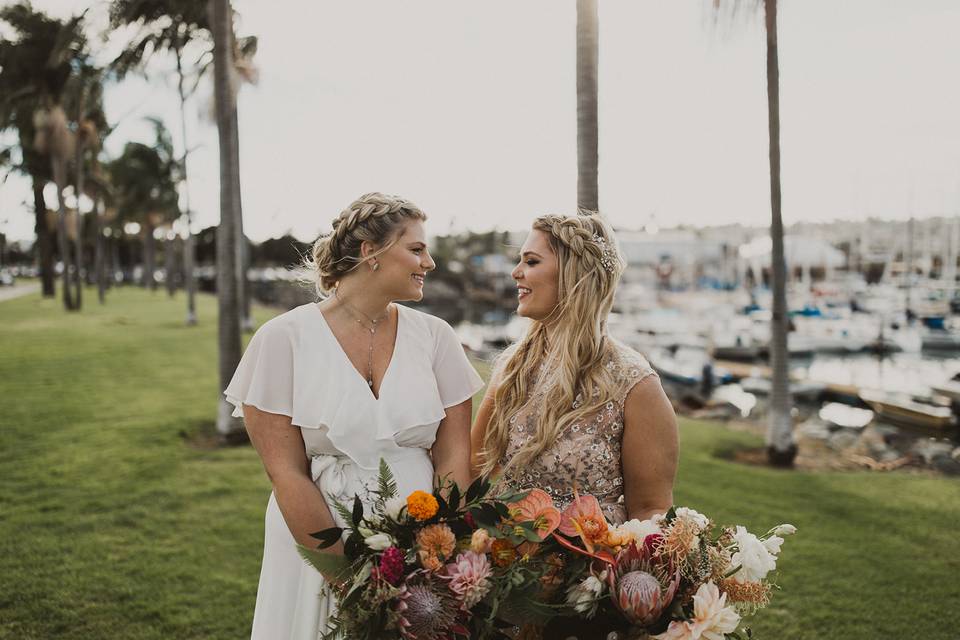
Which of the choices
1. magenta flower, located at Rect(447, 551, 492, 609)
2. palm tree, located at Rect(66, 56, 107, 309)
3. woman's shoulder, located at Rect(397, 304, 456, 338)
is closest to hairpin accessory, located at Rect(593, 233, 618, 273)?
woman's shoulder, located at Rect(397, 304, 456, 338)

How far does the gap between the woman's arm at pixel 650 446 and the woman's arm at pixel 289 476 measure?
1.24m

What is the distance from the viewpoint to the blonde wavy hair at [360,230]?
2.70 meters

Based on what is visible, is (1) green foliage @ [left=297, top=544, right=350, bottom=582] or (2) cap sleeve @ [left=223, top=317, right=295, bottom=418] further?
(2) cap sleeve @ [left=223, top=317, right=295, bottom=418]

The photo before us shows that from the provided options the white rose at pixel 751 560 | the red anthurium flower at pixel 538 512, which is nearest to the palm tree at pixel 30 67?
the red anthurium flower at pixel 538 512

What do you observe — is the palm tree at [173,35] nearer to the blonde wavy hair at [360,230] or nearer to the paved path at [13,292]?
the blonde wavy hair at [360,230]

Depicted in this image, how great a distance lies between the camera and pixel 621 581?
5.95 feet

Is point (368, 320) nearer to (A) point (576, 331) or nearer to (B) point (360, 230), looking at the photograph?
(B) point (360, 230)

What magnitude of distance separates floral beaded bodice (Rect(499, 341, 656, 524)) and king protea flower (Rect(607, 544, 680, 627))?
3.24ft

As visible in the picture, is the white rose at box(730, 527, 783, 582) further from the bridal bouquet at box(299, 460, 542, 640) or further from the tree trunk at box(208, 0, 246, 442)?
the tree trunk at box(208, 0, 246, 442)

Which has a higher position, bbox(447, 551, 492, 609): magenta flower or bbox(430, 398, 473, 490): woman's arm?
bbox(430, 398, 473, 490): woman's arm

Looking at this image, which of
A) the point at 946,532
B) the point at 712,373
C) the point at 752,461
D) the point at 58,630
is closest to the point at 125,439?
the point at 58,630

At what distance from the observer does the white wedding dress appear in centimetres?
258

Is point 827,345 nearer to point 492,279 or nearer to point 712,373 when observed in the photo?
point 712,373

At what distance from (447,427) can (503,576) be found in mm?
1047
